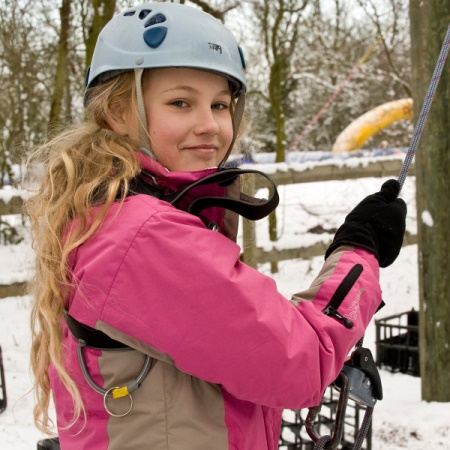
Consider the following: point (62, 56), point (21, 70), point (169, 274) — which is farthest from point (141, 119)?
point (21, 70)

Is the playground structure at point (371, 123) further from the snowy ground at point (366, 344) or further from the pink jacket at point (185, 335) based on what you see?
the pink jacket at point (185, 335)

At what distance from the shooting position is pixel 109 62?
5.30ft

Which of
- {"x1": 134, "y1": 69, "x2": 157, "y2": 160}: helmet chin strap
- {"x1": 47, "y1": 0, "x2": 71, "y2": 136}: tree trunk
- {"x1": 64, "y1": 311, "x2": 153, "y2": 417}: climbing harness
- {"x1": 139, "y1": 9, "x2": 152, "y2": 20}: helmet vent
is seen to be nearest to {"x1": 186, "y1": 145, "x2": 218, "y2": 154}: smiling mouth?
{"x1": 134, "y1": 69, "x2": 157, "y2": 160}: helmet chin strap

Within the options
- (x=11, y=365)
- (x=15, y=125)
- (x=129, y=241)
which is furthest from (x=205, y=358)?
(x=15, y=125)

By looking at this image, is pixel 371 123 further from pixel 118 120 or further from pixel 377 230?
pixel 118 120

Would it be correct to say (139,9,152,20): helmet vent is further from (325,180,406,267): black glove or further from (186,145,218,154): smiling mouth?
(325,180,406,267): black glove

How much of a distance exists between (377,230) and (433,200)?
8.49 feet

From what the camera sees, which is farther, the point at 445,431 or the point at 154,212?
the point at 445,431

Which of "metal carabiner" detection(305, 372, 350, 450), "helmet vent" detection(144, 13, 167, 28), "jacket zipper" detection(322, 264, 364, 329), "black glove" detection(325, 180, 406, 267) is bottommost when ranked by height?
"metal carabiner" detection(305, 372, 350, 450)

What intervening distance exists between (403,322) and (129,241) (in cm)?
650

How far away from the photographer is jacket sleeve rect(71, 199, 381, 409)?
1.24 meters

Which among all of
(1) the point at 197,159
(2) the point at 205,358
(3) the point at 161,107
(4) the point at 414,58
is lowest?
(2) the point at 205,358

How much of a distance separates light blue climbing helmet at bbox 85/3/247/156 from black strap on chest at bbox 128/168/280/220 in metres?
0.21

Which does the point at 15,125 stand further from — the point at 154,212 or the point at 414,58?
the point at 154,212
